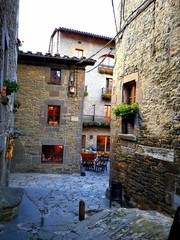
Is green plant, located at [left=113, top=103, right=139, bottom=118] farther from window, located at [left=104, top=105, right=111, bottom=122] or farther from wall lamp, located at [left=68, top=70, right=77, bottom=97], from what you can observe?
window, located at [left=104, top=105, right=111, bottom=122]

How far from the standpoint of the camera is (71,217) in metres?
5.37

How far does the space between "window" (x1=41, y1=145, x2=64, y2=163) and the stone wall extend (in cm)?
23

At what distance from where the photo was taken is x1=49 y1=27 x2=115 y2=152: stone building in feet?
58.4

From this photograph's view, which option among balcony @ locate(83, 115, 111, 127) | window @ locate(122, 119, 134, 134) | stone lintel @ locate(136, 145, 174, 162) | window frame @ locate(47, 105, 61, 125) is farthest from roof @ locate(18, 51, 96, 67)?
balcony @ locate(83, 115, 111, 127)

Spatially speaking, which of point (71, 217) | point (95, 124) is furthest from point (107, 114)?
point (71, 217)

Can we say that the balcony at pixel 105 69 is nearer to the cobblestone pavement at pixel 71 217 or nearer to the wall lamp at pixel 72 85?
the wall lamp at pixel 72 85

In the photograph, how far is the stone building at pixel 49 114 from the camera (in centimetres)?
1013

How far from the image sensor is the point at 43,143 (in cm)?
1030

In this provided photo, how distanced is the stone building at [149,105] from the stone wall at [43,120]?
13.0ft

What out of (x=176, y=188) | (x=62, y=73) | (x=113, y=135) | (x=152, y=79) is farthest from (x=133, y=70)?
(x=62, y=73)

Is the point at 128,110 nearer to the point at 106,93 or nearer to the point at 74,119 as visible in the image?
the point at 74,119

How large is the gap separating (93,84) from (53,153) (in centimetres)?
1059

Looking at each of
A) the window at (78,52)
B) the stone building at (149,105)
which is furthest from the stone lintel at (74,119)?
the window at (78,52)

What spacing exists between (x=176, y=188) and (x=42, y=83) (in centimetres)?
813
